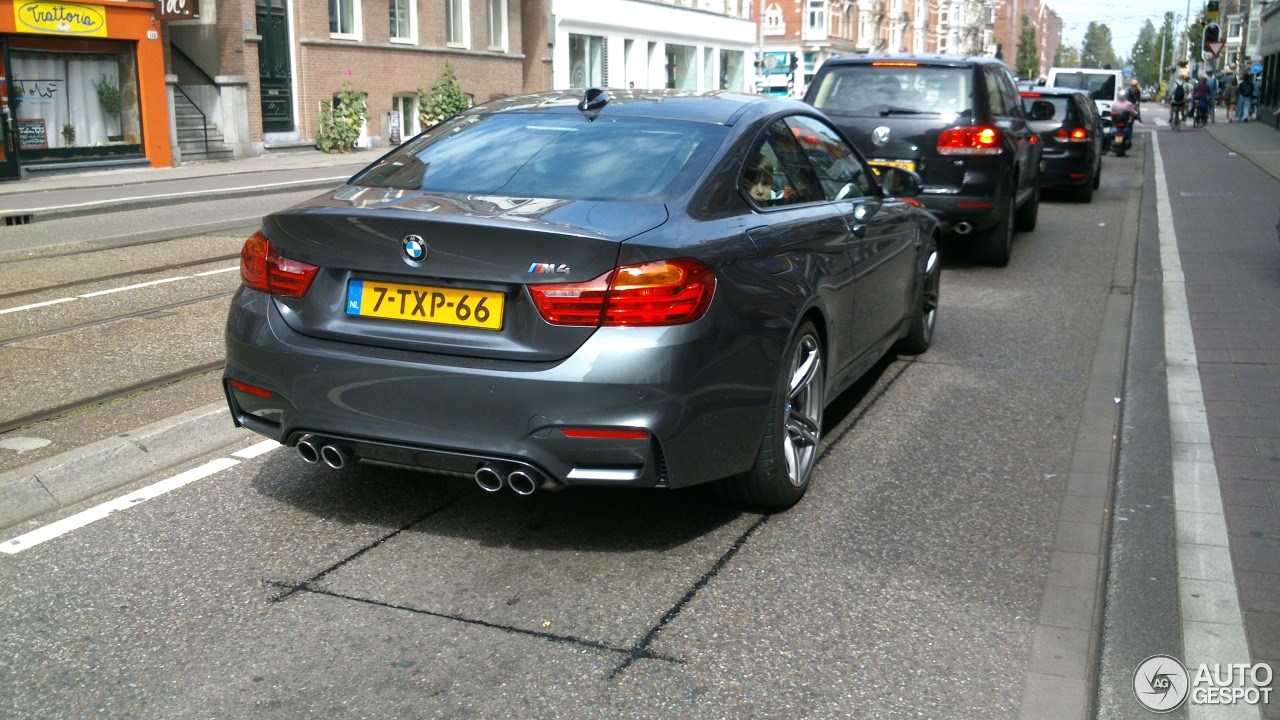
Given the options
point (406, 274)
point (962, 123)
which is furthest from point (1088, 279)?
point (406, 274)

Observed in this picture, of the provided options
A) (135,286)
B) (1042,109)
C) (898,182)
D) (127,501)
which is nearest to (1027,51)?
(1042,109)

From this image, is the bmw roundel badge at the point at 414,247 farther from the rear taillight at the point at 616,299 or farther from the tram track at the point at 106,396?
the tram track at the point at 106,396

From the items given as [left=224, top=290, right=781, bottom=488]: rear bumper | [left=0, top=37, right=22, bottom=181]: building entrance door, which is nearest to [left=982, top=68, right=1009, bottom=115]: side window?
[left=224, top=290, right=781, bottom=488]: rear bumper

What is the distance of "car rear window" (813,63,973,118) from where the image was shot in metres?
10.5

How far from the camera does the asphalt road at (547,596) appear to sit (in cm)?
335

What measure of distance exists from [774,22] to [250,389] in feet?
280

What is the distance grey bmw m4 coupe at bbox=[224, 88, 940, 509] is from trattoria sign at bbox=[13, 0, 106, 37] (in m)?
21.1

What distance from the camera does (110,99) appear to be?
25125 millimetres

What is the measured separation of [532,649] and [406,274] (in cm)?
126

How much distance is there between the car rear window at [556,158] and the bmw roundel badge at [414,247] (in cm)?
53

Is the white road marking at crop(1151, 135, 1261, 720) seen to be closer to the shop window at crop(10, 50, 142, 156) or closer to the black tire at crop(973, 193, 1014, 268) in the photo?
the black tire at crop(973, 193, 1014, 268)

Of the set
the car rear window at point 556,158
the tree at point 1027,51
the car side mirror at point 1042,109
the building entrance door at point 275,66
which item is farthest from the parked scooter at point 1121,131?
the tree at point 1027,51

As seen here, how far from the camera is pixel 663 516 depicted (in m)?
4.74

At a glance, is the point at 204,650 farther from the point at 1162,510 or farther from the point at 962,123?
the point at 962,123
